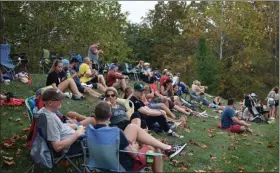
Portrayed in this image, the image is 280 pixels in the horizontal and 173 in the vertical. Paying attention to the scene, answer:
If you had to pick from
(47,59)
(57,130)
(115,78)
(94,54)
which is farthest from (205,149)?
(47,59)

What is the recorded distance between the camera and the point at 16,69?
13.1 metres

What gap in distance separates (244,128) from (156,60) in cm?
2281

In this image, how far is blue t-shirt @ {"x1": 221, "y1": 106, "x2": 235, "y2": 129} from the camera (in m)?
9.55

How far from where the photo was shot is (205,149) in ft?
23.4

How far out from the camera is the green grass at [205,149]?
5871 mm

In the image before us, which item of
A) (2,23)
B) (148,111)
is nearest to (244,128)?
(148,111)

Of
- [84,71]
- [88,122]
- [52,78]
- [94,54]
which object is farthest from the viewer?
[94,54]

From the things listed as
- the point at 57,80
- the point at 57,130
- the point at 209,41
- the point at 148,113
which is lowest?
the point at 148,113

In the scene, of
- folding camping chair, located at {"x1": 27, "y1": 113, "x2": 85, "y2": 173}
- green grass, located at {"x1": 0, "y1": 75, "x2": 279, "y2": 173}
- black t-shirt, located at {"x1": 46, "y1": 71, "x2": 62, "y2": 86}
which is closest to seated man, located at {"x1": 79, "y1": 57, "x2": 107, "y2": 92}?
green grass, located at {"x1": 0, "y1": 75, "x2": 279, "y2": 173}

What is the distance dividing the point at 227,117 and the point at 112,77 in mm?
3479

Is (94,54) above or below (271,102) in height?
above

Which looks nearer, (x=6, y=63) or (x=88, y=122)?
(x=88, y=122)

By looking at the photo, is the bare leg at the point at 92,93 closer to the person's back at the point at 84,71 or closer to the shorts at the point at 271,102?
the person's back at the point at 84,71

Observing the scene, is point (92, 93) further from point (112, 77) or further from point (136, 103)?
point (136, 103)
